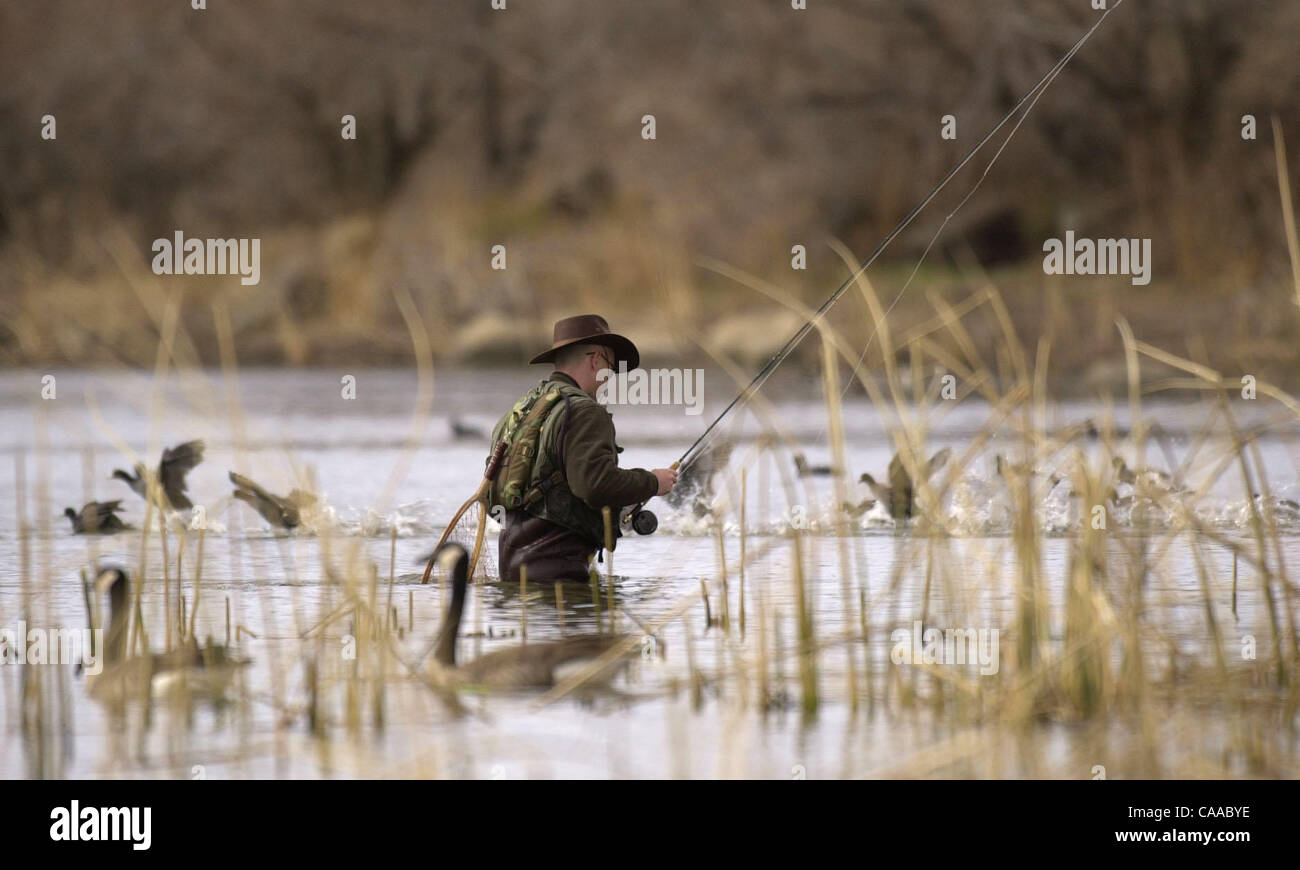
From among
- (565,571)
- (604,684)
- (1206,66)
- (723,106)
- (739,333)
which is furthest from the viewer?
(723,106)

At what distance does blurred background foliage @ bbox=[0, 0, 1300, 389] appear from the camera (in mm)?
19734

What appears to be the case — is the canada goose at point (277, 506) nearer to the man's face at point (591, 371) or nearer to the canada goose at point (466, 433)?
the man's face at point (591, 371)

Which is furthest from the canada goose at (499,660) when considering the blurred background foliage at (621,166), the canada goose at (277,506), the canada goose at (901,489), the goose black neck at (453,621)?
the blurred background foliage at (621,166)

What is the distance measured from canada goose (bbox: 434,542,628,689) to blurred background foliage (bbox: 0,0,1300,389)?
36.7 feet

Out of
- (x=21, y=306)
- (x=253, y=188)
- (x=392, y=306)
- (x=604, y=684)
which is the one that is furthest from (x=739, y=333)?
(x=604, y=684)

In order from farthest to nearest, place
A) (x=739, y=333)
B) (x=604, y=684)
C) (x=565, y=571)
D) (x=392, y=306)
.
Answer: (x=392, y=306)
(x=739, y=333)
(x=565, y=571)
(x=604, y=684)

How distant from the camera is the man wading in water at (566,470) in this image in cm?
634

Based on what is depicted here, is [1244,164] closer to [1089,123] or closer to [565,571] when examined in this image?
[1089,123]

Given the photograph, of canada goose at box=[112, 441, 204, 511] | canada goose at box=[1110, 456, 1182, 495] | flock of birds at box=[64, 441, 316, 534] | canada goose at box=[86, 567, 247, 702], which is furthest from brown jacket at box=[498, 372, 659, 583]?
canada goose at box=[112, 441, 204, 511]

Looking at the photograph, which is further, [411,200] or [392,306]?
[411,200]

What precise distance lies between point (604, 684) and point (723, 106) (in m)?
18.7

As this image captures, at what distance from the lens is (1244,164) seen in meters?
20.0

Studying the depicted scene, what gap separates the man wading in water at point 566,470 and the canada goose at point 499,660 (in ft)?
2.89
